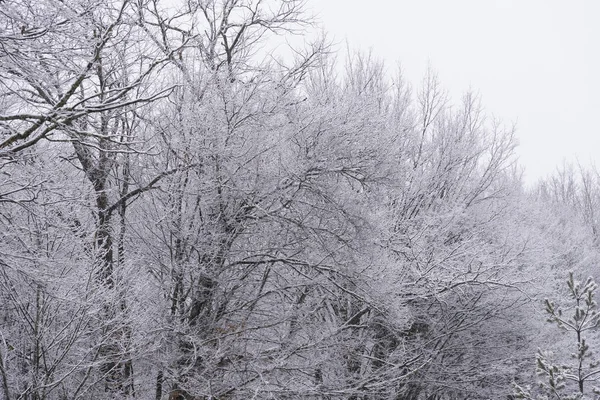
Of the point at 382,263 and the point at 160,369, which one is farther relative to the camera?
the point at 382,263

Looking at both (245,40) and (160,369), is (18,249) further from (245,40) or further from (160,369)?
(245,40)

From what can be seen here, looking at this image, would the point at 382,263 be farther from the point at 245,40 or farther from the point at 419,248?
A: the point at 245,40

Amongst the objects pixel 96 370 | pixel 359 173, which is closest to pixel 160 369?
pixel 96 370

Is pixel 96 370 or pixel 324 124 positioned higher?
pixel 324 124

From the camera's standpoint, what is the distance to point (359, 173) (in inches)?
351

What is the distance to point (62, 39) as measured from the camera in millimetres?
4039

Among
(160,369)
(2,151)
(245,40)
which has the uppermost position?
(245,40)

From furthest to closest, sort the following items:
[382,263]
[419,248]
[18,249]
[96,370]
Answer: [419,248], [382,263], [96,370], [18,249]

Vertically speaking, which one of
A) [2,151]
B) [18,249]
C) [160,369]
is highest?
[2,151]

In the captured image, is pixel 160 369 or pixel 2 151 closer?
pixel 2 151

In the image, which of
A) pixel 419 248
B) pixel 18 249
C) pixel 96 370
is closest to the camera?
pixel 18 249

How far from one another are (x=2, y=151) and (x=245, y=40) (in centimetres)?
735

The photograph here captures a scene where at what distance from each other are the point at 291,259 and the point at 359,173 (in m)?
1.69

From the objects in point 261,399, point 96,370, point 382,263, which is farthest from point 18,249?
point 382,263
